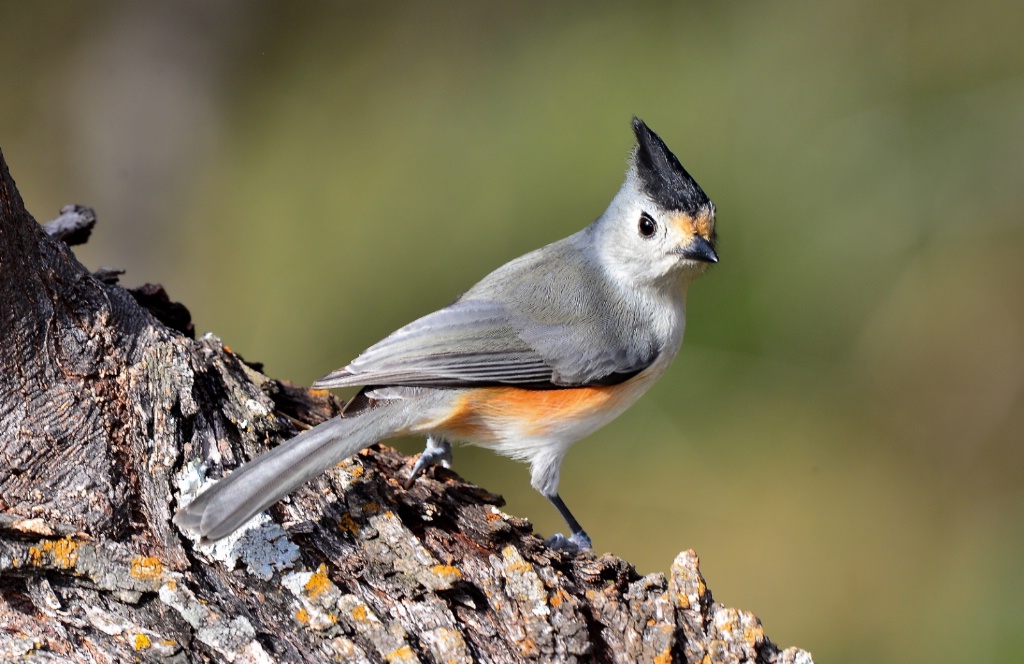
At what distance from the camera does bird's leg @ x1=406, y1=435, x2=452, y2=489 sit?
10.0ft

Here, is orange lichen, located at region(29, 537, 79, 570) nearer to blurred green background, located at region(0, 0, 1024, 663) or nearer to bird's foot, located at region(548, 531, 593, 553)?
bird's foot, located at region(548, 531, 593, 553)

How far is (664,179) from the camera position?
3523mm

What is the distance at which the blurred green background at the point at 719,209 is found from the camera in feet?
17.0

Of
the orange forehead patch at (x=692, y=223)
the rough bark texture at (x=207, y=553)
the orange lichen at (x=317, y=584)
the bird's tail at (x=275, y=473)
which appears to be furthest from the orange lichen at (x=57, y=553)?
the orange forehead patch at (x=692, y=223)

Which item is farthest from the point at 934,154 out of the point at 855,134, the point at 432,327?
the point at 432,327

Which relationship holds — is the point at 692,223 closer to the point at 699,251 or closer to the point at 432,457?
the point at 699,251

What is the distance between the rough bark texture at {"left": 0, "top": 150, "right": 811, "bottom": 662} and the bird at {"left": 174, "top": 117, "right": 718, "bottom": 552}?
35cm

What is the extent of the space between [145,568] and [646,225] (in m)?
2.15

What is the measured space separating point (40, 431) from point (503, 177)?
4241mm

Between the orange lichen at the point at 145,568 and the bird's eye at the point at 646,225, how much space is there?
210cm

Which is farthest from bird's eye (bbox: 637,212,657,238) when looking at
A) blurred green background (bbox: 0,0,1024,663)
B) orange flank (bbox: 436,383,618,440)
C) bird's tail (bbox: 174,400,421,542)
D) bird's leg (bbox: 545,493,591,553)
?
blurred green background (bbox: 0,0,1024,663)

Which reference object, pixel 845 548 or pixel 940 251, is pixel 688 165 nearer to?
pixel 940 251

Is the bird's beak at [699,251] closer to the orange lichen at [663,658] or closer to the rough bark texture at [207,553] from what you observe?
the rough bark texture at [207,553]

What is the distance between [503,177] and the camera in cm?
630
